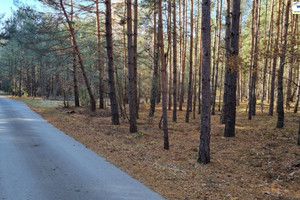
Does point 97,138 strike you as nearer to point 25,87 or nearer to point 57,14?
point 57,14

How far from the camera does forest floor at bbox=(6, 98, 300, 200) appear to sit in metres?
4.80

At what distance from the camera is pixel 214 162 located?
22.3 feet

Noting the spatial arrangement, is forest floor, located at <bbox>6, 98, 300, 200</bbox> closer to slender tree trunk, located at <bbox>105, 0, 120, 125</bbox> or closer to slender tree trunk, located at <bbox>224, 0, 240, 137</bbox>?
slender tree trunk, located at <bbox>224, 0, 240, 137</bbox>

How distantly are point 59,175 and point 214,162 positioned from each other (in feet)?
14.3

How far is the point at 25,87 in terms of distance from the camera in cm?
5122

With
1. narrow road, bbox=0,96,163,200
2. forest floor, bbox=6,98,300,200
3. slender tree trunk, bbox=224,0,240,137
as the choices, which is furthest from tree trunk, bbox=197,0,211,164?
slender tree trunk, bbox=224,0,240,137

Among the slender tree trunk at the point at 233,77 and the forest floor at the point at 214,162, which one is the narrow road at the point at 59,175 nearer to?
the forest floor at the point at 214,162

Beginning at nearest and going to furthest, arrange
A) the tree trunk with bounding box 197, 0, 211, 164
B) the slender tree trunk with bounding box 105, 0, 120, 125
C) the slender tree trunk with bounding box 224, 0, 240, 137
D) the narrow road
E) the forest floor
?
1. the narrow road
2. the forest floor
3. the tree trunk with bounding box 197, 0, 211, 164
4. the slender tree trunk with bounding box 224, 0, 240, 137
5. the slender tree trunk with bounding box 105, 0, 120, 125

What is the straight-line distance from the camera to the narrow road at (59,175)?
4.27m

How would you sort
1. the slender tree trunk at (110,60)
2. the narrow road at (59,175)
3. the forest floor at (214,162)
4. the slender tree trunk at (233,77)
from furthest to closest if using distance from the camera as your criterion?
the slender tree trunk at (110,60)
the slender tree trunk at (233,77)
the forest floor at (214,162)
the narrow road at (59,175)

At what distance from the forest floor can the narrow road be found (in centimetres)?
46

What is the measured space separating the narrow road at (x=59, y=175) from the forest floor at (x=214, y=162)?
0.46m

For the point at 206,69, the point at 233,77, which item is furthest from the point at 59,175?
the point at 233,77

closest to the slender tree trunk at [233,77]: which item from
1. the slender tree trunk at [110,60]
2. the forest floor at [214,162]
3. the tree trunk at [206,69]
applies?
the forest floor at [214,162]
